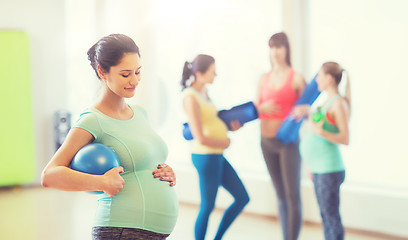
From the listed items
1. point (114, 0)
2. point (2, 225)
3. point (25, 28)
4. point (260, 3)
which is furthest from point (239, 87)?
point (25, 28)

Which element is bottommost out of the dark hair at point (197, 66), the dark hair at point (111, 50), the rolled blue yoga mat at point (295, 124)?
the rolled blue yoga mat at point (295, 124)

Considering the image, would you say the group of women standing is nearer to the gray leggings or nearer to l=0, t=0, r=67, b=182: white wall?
the gray leggings

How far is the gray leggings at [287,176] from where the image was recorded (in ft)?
10.1

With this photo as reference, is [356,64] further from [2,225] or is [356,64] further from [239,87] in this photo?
[2,225]

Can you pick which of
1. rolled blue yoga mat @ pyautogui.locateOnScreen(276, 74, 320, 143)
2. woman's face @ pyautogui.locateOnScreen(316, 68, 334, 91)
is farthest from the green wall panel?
woman's face @ pyautogui.locateOnScreen(316, 68, 334, 91)

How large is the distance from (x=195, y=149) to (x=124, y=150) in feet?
4.14

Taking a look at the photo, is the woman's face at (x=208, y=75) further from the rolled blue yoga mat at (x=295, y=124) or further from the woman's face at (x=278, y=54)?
the rolled blue yoga mat at (x=295, y=124)

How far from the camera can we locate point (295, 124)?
3.05 meters

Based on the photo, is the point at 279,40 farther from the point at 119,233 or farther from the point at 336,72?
the point at 119,233

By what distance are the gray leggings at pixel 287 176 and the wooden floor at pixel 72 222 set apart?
0.80 m

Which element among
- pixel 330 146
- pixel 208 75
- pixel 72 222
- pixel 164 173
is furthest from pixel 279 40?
pixel 72 222

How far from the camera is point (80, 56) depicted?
Answer: 6754 mm

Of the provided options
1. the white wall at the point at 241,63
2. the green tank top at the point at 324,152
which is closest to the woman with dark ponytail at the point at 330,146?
the green tank top at the point at 324,152

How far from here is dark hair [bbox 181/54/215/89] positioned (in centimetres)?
296
